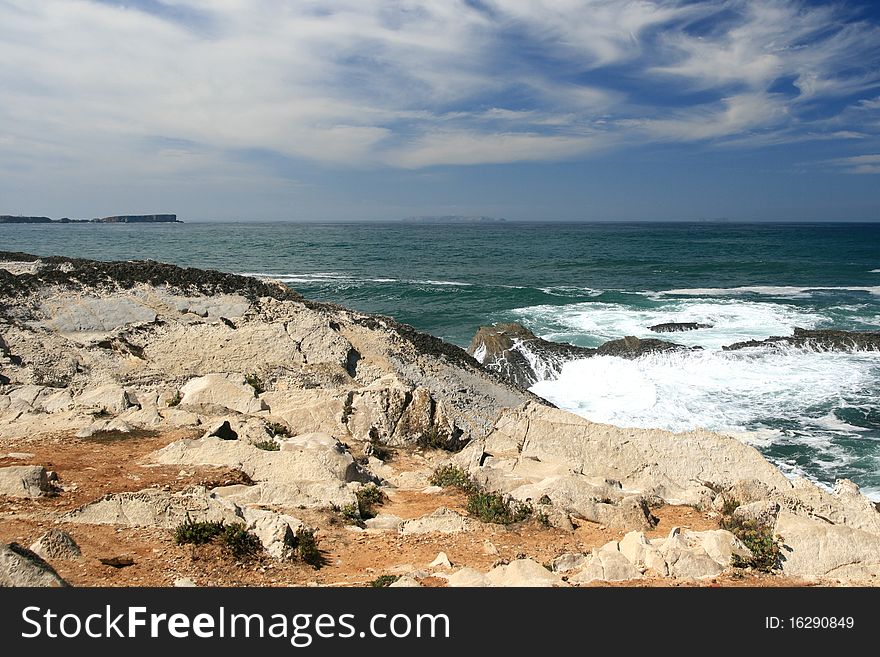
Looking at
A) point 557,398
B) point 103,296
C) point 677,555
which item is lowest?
point 557,398

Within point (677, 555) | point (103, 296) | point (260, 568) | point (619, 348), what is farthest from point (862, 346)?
point (103, 296)

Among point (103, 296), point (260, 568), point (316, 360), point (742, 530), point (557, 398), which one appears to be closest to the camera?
point (260, 568)

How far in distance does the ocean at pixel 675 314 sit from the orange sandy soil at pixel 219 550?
9780 mm

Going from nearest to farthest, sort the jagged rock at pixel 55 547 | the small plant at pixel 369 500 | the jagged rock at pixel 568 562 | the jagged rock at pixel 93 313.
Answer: the jagged rock at pixel 55 547
the jagged rock at pixel 568 562
the small plant at pixel 369 500
the jagged rock at pixel 93 313

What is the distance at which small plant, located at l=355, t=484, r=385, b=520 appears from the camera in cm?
853

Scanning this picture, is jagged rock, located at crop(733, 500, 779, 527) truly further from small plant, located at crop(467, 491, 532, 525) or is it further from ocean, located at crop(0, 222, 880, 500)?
ocean, located at crop(0, 222, 880, 500)

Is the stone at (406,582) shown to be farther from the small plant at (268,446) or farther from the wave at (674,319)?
the wave at (674,319)

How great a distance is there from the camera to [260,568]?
6609 millimetres

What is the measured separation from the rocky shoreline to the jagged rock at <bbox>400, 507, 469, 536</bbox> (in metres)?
0.03

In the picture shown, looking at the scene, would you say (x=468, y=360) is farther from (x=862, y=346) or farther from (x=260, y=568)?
(x=862, y=346)

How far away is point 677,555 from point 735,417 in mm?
13243

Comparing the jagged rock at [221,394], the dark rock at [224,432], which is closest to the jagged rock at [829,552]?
the dark rock at [224,432]

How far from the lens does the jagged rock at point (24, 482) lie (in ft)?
26.0

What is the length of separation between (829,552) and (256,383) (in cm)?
1149
